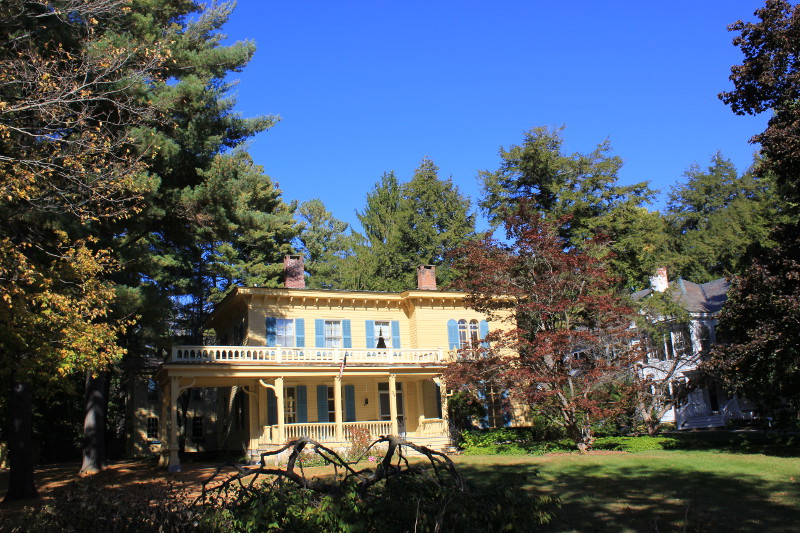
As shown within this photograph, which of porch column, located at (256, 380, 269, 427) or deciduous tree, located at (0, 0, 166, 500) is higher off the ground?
deciduous tree, located at (0, 0, 166, 500)

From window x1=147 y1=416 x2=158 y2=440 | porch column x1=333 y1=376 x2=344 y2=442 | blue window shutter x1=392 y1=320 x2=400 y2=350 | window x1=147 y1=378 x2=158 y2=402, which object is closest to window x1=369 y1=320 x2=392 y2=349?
blue window shutter x1=392 y1=320 x2=400 y2=350

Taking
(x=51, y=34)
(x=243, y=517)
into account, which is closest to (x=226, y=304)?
(x=51, y=34)

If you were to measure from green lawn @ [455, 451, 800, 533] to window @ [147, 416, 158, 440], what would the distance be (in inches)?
964

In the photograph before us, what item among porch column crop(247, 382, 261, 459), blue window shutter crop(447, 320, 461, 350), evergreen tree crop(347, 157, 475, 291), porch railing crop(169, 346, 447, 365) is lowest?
porch column crop(247, 382, 261, 459)

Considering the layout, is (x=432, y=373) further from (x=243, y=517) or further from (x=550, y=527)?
(x=243, y=517)

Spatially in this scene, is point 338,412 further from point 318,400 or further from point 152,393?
point 152,393

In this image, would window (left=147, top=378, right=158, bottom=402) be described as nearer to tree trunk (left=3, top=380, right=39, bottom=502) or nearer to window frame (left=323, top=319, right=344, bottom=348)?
window frame (left=323, top=319, right=344, bottom=348)

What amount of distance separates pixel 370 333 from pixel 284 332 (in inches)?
155

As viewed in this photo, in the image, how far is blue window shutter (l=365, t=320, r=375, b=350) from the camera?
2691 centimetres

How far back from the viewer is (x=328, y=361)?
23406 mm

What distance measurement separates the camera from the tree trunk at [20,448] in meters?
14.6

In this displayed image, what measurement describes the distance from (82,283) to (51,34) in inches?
195

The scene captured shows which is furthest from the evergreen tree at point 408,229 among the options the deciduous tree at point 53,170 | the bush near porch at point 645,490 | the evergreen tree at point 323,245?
the deciduous tree at point 53,170

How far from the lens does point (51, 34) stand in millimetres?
11656
